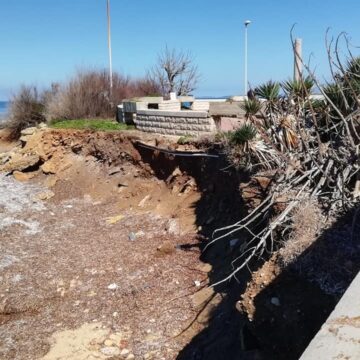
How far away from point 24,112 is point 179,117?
1129cm

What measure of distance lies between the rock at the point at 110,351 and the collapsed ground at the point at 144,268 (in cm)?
2

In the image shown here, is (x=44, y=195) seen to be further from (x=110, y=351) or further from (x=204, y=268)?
(x=110, y=351)

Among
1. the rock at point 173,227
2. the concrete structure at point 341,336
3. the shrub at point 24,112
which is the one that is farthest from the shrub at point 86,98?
the concrete structure at point 341,336

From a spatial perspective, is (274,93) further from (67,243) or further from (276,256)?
(67,243)

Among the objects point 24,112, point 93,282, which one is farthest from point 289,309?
point 24,112

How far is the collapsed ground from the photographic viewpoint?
441 cm

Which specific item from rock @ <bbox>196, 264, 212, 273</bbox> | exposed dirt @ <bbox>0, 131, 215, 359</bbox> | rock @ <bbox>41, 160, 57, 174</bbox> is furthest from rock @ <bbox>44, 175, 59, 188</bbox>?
rock @ <bbox>196, 264, 212, 273</bbox>

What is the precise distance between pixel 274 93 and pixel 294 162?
1.96 m

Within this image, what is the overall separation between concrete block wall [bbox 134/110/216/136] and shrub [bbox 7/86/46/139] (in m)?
8.04

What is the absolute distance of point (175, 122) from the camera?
508 inches

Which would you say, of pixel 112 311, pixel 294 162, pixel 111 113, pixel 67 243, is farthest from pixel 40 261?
pixel 111 113

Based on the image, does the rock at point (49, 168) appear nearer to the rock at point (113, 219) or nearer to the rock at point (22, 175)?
the rock at point (22, 175)

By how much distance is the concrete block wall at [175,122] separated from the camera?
11852 millimetres

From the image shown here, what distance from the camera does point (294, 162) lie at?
6500 mm
